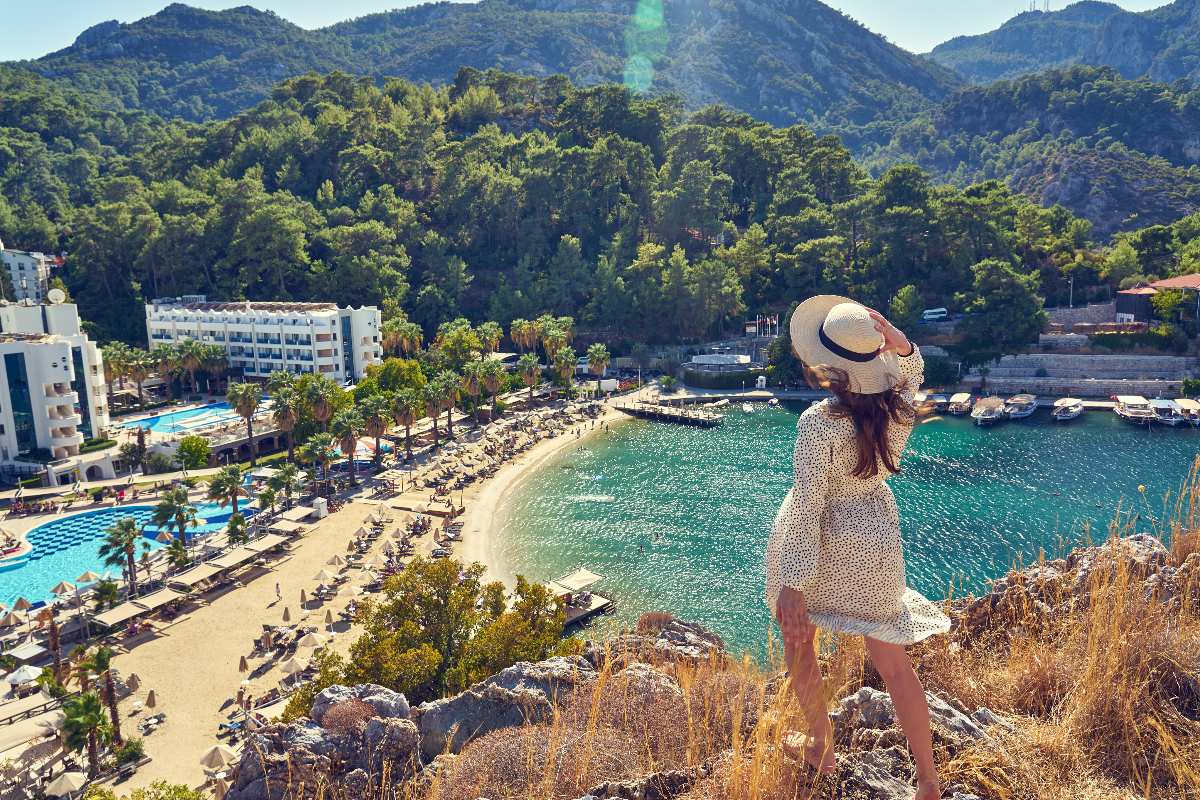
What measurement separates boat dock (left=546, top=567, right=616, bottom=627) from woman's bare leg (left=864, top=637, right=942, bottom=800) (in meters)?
26.3

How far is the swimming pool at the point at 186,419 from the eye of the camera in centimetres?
5334

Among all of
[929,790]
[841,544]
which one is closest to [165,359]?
[841,544]

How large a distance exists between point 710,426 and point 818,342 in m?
56.7

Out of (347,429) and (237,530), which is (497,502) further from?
(237,530)

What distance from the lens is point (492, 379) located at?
59.7 meters

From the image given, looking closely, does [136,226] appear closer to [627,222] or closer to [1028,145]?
[627,222]

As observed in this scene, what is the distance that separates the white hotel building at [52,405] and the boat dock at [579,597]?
3068 centimetres

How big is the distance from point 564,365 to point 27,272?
59024 mm

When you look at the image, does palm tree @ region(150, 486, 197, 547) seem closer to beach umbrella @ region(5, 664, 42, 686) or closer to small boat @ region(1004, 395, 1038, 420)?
beach umbrella @ region(5, 664, 42, 686)

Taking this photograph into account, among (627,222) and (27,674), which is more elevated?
(627,222)

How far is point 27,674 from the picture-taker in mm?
24812

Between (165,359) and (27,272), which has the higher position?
(27,272)

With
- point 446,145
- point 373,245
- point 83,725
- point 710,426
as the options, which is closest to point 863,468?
point 83,725

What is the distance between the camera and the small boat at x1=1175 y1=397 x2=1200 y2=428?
2229 inches
